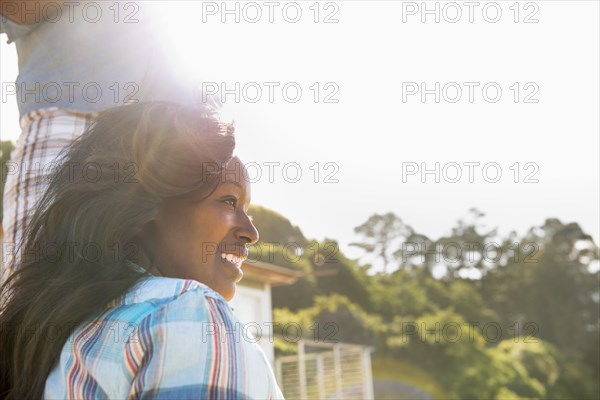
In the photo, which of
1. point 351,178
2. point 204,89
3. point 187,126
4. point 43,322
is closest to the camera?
point 43,322

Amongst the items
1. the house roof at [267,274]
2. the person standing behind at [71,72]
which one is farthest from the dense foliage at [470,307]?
the person standing behind at [71,72]

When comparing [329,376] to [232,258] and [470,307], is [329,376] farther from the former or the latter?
[470,307]

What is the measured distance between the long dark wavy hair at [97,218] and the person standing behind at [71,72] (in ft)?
1.30

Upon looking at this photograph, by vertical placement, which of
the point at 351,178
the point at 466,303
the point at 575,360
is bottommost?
the point at 575,360

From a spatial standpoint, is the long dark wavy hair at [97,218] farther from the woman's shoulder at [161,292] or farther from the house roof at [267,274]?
the house roof at [267,274]

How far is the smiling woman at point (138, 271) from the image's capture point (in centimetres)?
91

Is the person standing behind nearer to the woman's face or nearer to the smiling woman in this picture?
the smiling woman

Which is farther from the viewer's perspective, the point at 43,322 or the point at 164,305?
the point at 43,322

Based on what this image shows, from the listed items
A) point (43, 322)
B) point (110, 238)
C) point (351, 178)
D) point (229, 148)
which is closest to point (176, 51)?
point (229, 148)

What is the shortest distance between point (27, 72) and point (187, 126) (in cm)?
71

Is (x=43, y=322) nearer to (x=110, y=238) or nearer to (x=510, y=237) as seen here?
(x=110, y=238)

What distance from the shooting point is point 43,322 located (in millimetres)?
1053

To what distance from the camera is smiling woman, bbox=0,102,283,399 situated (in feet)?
2.99

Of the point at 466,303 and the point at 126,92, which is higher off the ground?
the point at 126,92
